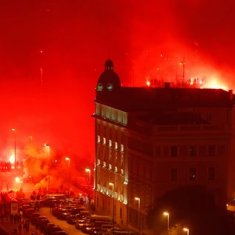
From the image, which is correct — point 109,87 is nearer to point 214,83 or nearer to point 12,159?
point 214,83

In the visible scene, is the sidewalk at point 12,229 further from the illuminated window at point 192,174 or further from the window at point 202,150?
the window at point 202,150

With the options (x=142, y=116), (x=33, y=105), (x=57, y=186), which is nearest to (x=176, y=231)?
(x=142, y=116)

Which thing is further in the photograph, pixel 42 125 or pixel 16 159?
pixel 42 125

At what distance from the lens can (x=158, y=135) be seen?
70625 mm

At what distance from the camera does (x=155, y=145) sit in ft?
232

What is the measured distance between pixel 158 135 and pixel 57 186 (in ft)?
66.4

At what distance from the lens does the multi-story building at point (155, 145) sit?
233ft

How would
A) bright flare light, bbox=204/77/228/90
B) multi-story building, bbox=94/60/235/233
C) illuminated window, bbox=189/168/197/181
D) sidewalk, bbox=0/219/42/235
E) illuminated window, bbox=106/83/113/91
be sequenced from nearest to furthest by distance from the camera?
multi-story building, bbox=94/60/235/233
illuminated window, bbox=189/168/197/181
sidewalk, bbox=0/219/42/235
illuminated window, bbox=106/83/113/91
bright flare light, bbox=204/77/228/90

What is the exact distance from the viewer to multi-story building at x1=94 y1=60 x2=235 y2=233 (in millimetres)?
70938

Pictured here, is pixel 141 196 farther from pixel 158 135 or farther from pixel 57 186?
pixel 57 186

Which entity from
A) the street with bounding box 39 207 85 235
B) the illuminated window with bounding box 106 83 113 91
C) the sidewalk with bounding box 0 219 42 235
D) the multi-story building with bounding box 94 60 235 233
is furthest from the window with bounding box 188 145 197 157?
the illuminated window with bounding box 106 83 113 91

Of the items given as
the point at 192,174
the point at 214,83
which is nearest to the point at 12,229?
the point at 192,174

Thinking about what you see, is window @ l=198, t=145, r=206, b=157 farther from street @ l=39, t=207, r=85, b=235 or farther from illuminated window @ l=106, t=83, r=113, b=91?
illuminated window @ l=106, t=83, r=113, b=91

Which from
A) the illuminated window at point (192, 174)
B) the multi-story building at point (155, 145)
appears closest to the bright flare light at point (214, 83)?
the multi-story building at point (155, 145)
